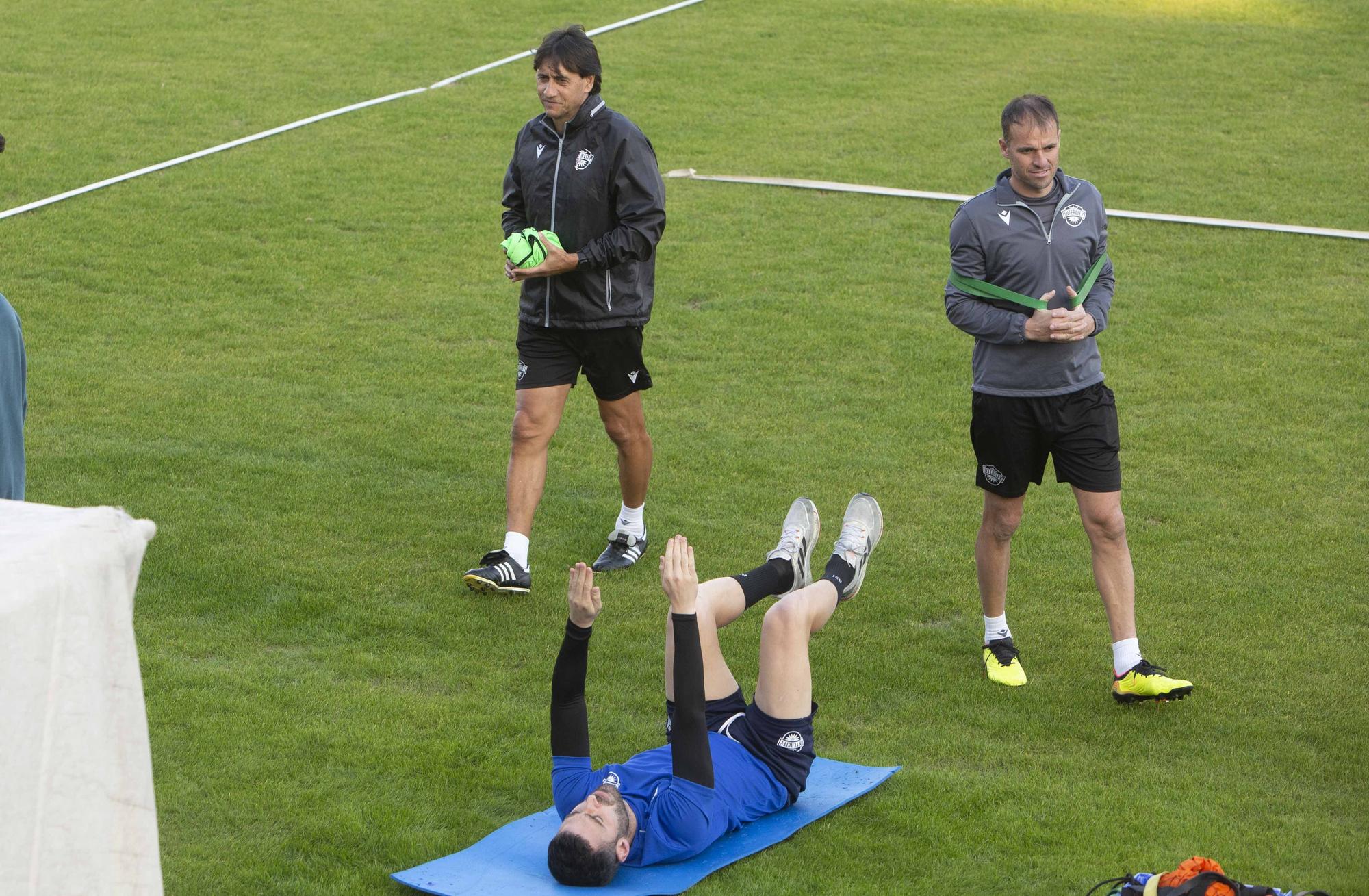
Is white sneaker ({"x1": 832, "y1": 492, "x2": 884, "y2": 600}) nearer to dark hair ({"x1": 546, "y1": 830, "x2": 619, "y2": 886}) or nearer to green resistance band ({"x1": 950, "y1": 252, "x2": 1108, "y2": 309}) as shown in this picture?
green resistance band ({"x1": 950, "y1": 252, "x2": 1108, "y2": 309})

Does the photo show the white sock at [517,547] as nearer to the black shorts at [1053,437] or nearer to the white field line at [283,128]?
the black shorts at [1053,437]

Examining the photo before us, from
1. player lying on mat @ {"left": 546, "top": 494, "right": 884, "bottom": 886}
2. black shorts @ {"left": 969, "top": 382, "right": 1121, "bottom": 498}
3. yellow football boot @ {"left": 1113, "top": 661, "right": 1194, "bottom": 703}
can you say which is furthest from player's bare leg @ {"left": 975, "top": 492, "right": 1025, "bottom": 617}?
player lying on mat @ {"left": 546, "top": 494, "right": 884, "bottom": 886}

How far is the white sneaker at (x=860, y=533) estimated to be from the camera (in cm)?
591

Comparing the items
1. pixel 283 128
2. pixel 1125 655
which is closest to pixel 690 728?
pixel 1125 655

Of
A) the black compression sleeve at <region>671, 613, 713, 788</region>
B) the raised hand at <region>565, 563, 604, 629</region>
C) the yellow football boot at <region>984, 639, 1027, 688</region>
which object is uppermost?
the raised hand at <region>565, 563, 604, 629</region>

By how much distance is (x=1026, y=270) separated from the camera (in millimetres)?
5473

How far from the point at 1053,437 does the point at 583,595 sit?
2.07m

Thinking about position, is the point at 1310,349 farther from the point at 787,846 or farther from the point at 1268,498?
the point at 787,846

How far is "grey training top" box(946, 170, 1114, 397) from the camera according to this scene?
5.46 metres

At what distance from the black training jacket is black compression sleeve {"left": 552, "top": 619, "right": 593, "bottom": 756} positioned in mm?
2222

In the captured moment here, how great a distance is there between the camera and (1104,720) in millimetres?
5551

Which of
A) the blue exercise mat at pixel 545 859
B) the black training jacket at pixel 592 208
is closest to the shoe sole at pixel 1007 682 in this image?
the blue exercise mat at pixel 545 859

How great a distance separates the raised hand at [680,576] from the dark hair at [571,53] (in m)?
2.60

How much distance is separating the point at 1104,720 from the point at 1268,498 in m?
2.60
